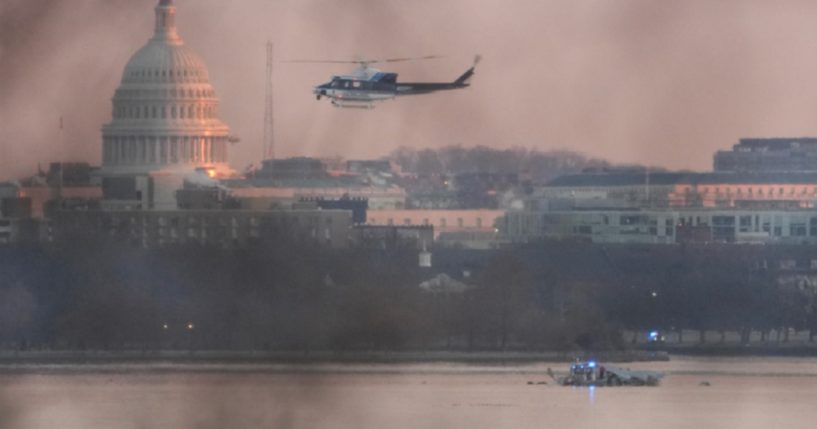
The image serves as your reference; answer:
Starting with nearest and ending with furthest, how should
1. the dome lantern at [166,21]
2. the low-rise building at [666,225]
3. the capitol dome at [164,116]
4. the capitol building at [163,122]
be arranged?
the dome lantern at [166,21] → the low-rise building at [666,225] → the capitol building at [163,122] → the capitol dome at [164,116]

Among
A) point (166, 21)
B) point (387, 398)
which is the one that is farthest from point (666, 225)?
point (387, 398)

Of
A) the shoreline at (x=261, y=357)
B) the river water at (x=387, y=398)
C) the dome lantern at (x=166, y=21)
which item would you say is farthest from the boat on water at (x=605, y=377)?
the dome lantern at (x=166, y=21)

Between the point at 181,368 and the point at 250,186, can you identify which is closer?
the point at 181,368

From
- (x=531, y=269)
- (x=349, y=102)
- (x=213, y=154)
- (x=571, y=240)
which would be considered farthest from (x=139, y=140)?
(x=349, y=102)

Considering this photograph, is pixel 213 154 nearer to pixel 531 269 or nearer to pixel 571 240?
pixel 571 240

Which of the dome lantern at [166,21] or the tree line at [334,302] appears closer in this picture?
the tree line at [334,302]

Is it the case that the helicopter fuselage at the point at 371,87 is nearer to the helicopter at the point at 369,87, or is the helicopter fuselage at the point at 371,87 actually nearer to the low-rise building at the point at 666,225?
the helicopter at the point at 369,87

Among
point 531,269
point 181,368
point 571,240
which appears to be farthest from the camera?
point 571,240
